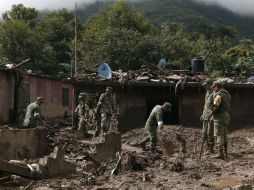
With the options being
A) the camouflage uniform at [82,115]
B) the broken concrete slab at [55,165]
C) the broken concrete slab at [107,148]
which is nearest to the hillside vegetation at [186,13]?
the camouflage uniform at [82,115]

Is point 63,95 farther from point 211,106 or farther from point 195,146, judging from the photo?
point 211,106

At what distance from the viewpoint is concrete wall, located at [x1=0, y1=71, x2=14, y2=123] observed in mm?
22156

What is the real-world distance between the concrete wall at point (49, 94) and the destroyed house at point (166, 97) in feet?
29.0

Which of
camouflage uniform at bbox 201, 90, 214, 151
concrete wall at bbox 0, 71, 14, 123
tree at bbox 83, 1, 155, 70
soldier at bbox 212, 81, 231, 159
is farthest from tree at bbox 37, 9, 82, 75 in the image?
soldier at bbox 212, 81, 231, 159

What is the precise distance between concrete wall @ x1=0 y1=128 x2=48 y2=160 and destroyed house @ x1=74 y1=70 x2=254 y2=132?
16.2ft

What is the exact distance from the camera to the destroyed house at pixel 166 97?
61.5ft

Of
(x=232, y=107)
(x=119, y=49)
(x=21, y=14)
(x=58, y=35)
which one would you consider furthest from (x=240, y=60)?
(x=21, y=14)

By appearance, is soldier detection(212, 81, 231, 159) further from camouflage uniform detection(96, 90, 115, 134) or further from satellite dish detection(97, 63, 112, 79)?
satellite dish detection(97, 63, 112, 79)

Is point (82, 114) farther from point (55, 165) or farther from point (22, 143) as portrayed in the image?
point (55, 165)

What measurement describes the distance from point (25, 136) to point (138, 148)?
11.4 feet

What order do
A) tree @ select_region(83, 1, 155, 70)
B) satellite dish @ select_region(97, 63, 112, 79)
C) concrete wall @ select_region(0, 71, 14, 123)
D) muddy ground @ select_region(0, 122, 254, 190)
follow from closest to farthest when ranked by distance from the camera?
muddy ground @ select_region(0, 122, 254, 190), satellite dish @ select_region(97, 63, 112, 79), concrete wall @ select_region(0, 71, 14, 123), tree @ select_region(83, 1, 155, 70)

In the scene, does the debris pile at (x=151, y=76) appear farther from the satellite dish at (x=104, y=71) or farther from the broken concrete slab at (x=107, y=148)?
the broken concrete slab at (x=107, y=148)

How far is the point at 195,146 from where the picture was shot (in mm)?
16594

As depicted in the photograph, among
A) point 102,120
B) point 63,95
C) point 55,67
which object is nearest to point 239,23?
point 55,67
